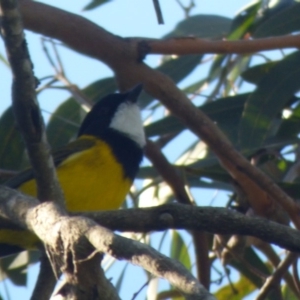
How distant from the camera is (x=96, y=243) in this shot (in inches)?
53.6

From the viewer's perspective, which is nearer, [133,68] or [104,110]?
[133,68]

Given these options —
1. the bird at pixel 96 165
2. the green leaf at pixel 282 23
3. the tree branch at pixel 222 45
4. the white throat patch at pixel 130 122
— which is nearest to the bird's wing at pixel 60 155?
the bird at pixel 96 165

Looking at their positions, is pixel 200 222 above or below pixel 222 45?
below

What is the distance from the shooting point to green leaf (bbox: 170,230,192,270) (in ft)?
11.7

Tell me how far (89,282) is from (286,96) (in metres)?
1.87

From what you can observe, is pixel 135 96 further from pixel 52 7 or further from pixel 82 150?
pixel 52 7

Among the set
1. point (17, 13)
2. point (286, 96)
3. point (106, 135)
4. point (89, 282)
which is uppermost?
point (106, 135)

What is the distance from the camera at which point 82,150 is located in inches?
124

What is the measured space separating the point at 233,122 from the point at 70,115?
2.60 ft

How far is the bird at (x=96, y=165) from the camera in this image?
2893 mm

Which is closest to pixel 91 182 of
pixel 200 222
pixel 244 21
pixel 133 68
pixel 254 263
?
pixel 133 68

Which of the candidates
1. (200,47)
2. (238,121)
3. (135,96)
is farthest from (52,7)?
(238,121)

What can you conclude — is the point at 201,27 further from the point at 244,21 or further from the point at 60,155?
the point at 60,155

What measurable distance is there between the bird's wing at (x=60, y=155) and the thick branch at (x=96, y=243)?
117cm
